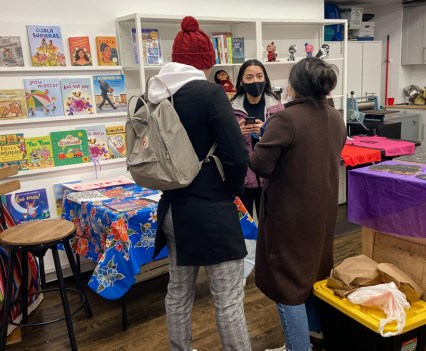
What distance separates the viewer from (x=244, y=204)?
2744 millimetres

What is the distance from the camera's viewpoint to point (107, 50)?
3.06 meters

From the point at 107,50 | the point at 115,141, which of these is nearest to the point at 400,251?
the point at 115,141

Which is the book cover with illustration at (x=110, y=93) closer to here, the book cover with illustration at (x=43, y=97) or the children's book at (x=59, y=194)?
the book cover with illustration at (x=43, y=97)

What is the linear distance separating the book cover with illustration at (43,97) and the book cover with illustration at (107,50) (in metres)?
0.36


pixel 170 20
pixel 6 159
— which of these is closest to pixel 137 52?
pixel 170 20

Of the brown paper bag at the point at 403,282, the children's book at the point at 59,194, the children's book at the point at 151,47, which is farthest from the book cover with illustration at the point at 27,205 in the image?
the brown paper bag at the point at 403,282

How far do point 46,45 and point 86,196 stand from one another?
1.06 meters

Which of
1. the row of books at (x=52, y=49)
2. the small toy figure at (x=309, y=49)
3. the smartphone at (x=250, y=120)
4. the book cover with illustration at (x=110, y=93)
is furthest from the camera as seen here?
the small toy figure at (x=309, y=49)

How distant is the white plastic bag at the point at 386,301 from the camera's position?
5.19 ft

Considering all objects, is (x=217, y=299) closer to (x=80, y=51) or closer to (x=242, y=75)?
(x=242, y=75)

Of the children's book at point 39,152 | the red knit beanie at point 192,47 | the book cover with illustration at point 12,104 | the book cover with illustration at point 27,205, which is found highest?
the red knit beanie at point 192,47

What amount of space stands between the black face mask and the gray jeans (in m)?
1.29

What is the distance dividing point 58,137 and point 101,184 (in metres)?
0.45

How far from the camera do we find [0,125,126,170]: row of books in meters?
2.79
